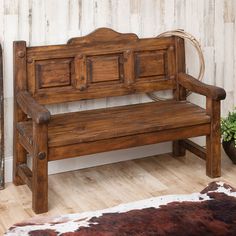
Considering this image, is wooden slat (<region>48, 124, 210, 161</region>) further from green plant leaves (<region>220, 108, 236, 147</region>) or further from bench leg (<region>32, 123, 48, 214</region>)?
green plant leaves (<region>220, 108, 236, 147</region>)

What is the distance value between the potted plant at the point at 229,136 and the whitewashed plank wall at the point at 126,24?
18.9 inches

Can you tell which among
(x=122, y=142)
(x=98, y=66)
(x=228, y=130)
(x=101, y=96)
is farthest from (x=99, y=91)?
(x=228, y=130)

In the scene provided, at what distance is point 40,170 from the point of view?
3.35 metres

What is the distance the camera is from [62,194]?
12.0ft

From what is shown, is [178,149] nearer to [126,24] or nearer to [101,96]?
[101,96]

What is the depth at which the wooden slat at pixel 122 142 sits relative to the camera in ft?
11.2

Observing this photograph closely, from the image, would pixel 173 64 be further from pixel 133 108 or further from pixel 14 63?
pixel 14 63

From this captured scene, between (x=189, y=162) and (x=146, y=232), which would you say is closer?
(x=146, y=232)

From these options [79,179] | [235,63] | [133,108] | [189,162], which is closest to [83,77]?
[133,108]

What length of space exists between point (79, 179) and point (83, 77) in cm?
71

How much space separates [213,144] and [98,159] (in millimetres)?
858

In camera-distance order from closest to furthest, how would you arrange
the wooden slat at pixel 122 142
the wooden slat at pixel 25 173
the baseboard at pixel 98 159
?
the wooden slat at pixel 122 142
the wooden slat at pixel 25 173
the baseboard at pixel 98 159

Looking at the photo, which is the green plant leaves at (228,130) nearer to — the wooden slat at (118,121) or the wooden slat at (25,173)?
the wooden slat at (118,121)

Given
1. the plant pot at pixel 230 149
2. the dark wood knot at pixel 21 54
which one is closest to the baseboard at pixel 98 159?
the plant pot at pixel 230 149
